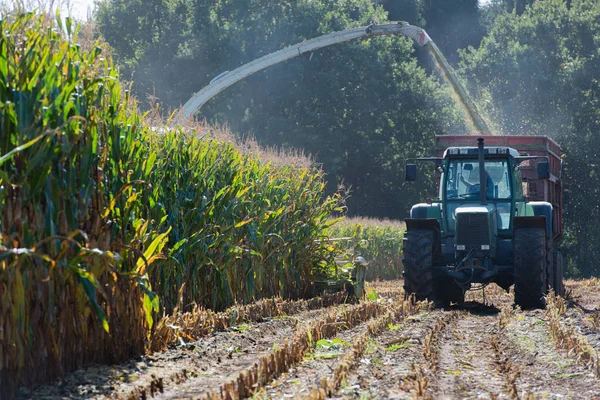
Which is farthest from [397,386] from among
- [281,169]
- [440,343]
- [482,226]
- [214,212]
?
[281,169]

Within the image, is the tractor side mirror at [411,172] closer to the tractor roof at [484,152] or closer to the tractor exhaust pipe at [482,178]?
the tractor roof at [484,152]

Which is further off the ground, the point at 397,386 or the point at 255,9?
the point at 255,9

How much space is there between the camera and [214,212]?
32.4ft

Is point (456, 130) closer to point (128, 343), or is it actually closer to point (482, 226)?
point (482, 226)

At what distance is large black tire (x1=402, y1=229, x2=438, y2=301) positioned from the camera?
12.2 metres

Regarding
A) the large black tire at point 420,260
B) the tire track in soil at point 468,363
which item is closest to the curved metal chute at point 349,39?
the large black tire at point 420,260

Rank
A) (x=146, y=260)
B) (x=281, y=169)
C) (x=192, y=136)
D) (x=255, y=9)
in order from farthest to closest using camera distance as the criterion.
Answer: (x=255, y=9), (x=281, y=169), (x=192, y=136), (x=146, y=260)

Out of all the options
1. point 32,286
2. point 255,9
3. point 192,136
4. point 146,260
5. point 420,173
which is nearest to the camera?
point 32,286

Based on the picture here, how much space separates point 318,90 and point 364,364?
30.1 m

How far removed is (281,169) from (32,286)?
25.4ft

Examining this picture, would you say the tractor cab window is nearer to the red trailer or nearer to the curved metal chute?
the red trailer

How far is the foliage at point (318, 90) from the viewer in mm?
36031

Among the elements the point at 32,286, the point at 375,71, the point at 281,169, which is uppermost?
the point at 375,71

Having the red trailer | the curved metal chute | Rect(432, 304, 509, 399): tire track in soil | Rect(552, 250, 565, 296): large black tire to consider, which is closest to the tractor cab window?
Rect(432, 304, 509, 399): tire track in soil
